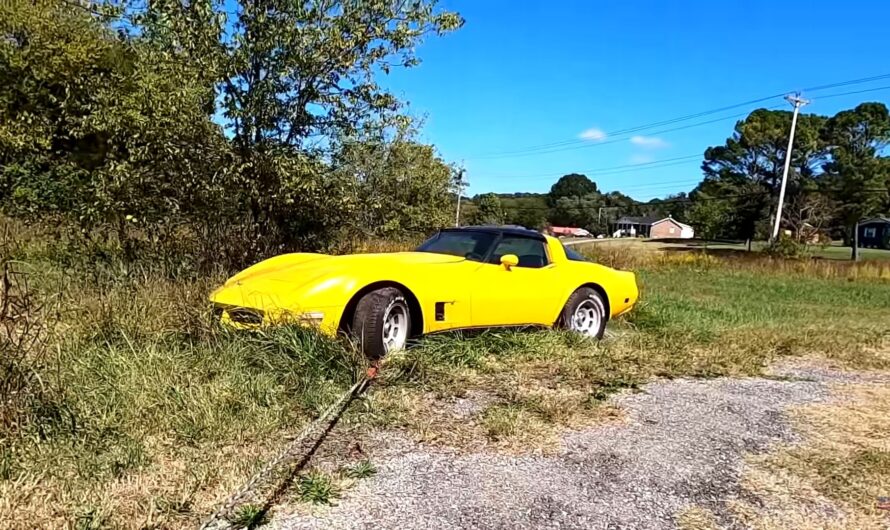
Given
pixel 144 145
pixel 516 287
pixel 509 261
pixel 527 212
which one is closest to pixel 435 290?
pixel 509 261

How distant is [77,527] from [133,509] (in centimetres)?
21

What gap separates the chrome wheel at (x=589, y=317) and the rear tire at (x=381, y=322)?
2280mm

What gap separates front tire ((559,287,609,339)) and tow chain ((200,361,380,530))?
2.82m

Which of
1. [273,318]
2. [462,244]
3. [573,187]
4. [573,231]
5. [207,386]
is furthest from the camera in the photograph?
[573,187]

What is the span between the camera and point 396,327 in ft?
17.9

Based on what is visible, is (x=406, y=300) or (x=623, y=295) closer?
(x=406, y=300)

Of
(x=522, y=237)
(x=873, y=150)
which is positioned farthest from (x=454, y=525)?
(x=873, y=150)

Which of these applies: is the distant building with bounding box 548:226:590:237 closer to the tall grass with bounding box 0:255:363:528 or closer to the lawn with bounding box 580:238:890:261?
the lawn with bounding box 580:238:890:261

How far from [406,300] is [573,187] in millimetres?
105543

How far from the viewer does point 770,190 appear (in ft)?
175

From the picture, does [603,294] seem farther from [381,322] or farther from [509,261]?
[381,322]

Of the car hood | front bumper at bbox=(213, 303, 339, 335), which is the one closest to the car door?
the car hood

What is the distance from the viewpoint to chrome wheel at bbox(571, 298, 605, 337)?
6965mm

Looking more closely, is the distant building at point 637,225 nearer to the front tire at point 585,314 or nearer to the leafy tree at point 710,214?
the leafy tree at point 710,214
